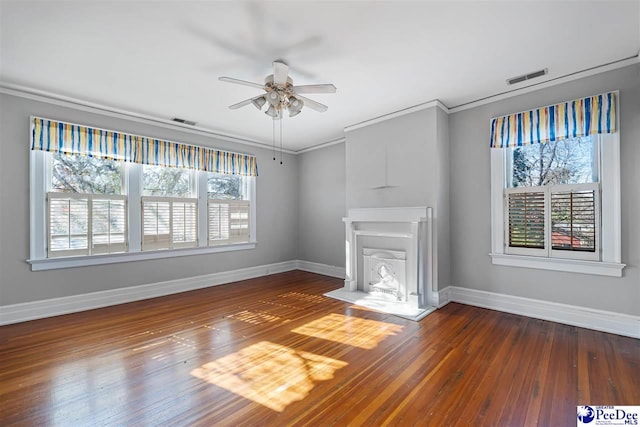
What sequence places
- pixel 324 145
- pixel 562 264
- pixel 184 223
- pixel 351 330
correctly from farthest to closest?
1. pixel 324 145
2. pixel 184 223
3. pixel 562 264
4. pixel 351 330

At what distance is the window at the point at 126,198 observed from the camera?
358 centimetres

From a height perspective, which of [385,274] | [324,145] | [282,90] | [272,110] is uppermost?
[324,145]

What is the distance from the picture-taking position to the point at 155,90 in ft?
11.4

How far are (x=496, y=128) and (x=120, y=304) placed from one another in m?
5.68

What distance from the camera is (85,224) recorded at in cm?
384

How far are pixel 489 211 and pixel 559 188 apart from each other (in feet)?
2.50

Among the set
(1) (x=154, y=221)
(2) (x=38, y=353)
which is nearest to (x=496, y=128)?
(1) (x=154, y=221)

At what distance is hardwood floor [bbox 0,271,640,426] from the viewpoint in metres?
1.82

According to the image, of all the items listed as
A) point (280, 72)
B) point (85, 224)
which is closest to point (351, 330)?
point (280, 72)

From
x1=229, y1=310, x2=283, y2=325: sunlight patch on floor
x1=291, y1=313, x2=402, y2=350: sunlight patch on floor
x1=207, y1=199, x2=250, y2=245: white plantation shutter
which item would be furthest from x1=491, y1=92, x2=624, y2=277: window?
x1=207, y1=199, x2=250, y2=245: white plantation shutter

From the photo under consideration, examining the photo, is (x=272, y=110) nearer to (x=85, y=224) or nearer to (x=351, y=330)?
(x=351, y=330)

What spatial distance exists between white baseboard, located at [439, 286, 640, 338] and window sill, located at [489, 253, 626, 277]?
0.41 m

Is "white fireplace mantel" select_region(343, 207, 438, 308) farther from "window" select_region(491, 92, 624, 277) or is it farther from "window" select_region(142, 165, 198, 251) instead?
"window" select_region(142, 165, 198, 251)

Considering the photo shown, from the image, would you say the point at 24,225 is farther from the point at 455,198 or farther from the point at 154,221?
the point at 455,198
